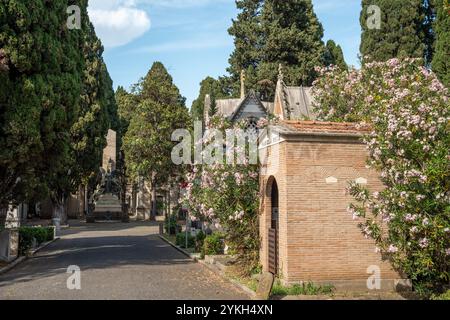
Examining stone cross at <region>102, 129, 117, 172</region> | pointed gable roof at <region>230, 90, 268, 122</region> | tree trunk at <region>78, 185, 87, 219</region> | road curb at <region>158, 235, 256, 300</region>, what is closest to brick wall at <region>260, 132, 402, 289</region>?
road curb at <region>158, 235, 256, 300</region>

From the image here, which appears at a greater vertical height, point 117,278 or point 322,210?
point 322,210

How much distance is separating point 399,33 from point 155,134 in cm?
2205

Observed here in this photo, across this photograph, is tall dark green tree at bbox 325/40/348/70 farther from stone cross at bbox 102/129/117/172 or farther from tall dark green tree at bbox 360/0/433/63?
stone cross at bbox 102/129/117/172

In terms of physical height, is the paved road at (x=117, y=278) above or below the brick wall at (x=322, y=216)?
below

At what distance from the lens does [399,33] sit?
3628 cm

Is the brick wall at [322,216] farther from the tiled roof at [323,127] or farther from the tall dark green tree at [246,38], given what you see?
the tall dark green tree at [246,38]

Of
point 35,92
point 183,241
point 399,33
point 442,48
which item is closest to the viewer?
point 35,92

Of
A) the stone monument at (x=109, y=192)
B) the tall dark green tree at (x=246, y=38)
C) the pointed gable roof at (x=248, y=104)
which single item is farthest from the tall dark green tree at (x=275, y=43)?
the stone monument at (x=109, y=192)

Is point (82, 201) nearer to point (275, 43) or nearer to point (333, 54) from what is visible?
point (275, 43)

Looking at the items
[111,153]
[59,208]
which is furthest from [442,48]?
[111,153]

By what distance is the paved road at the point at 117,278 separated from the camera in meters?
11.2

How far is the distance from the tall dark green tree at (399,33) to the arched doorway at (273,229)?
83.6ft
